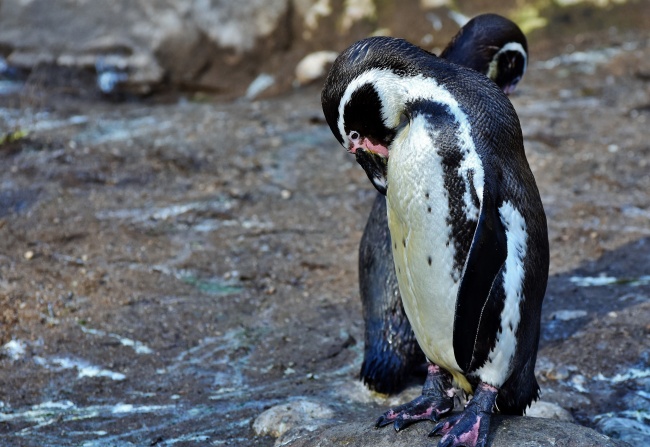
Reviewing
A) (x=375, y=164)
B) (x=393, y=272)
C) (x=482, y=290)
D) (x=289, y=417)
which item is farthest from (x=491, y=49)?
(x=289, y=417)

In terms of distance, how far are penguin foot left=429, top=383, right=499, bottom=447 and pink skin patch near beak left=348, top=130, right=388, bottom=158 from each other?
0.73 m

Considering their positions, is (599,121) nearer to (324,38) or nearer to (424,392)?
(324,38)

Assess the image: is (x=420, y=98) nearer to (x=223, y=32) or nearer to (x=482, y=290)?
(x=482, y=290)

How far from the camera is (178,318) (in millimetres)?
3912

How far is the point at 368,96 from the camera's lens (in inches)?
93.1

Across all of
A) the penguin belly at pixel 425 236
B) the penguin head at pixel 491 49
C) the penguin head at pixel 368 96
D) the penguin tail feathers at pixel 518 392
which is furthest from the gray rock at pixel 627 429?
the penguin head at pixel 491 49

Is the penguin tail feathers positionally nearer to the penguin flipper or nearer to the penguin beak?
the penguin flipper

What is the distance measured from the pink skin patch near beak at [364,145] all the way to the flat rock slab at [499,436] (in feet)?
2.68

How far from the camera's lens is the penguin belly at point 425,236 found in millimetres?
2314

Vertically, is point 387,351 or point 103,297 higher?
point 387,351

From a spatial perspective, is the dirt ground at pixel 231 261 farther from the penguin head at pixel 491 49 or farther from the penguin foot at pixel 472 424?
the penguin head at pixel 491 49

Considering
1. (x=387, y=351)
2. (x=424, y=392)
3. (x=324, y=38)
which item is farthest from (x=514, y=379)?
(x=324, y=38)

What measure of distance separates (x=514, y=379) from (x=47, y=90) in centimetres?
565

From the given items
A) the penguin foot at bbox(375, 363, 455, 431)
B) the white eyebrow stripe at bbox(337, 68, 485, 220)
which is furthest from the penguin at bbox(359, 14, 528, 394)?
the white eyebrow stripe at bbox(337, 68, 485, 220)
